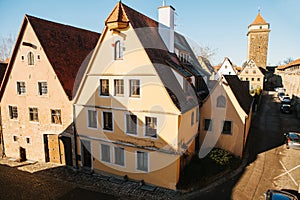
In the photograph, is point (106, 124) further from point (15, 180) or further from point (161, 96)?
point (15, 180)

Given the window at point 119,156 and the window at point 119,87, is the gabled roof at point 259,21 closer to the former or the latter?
the window at point 119,87

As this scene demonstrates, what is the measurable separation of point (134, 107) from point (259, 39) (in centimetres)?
6694

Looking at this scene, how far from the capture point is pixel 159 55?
1642 cm

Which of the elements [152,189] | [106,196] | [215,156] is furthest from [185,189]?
[106,196]

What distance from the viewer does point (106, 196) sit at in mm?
14742

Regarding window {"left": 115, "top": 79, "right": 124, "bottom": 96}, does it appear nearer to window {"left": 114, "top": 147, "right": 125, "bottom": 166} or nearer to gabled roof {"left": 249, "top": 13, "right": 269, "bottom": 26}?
window {"left": 114, "top": 147, "right": 125, "bottom": 166}

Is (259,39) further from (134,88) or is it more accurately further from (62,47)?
(62,47)

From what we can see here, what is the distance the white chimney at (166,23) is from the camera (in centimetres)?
1891

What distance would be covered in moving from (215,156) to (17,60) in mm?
20716

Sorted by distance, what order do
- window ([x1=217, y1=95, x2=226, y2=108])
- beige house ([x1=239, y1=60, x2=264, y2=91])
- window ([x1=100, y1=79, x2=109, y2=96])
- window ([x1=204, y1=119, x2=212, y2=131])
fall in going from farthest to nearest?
beige house ([x1=239, y1=60, x2=264, y2=91])
window ([x1=204, y1=119, x2=212, y2=131])
window ([x1=217, y1=95, x2=226, y2=108])
window ([x1=100, y1=79, x2=109, y2=96])

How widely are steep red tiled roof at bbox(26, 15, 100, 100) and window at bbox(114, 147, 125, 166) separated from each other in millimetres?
6350

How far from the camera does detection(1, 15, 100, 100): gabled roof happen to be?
59.6 feet

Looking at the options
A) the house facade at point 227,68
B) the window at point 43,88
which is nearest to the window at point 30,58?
the window at point 43,88

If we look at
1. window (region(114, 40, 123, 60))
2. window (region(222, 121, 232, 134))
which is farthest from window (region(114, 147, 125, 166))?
window (region(222, 121, 232, 134))
